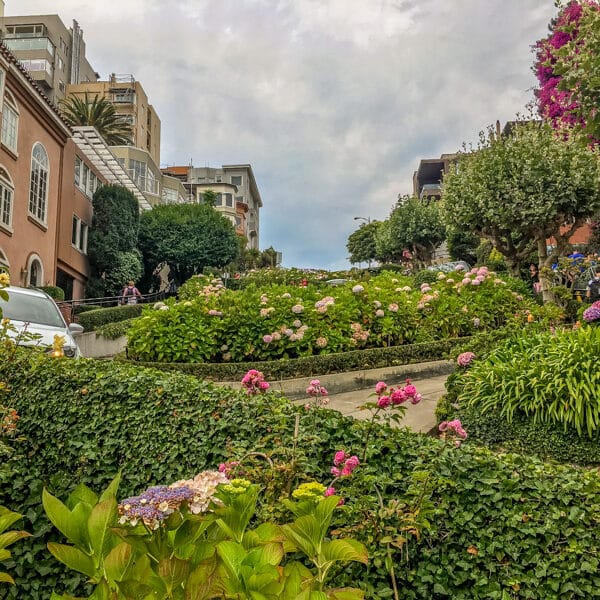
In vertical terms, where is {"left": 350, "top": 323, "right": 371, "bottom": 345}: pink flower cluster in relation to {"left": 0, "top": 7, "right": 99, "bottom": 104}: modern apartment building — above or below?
below

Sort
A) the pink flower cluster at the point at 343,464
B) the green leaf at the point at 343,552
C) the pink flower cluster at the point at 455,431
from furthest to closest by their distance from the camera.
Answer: the pink flower cluster at the point at 455,431, the pink flower cluster at the point at 343,464, the green leaf at the point at 343,552

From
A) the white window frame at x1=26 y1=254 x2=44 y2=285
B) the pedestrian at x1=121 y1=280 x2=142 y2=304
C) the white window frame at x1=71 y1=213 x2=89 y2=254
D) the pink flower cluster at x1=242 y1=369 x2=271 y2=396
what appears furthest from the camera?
the white window frame at x1=71 y1=213 x2=89 y2=254

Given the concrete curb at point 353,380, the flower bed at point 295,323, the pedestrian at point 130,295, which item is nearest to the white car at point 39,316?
the flower bed at point 295,323

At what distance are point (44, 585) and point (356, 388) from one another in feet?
18.9

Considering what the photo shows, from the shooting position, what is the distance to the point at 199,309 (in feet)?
33.1

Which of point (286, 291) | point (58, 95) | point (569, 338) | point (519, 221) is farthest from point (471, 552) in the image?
point (58, 95)

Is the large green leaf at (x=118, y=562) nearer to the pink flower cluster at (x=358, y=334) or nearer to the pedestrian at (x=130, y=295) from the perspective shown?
the pink flower cluster at (x=358, y=334)

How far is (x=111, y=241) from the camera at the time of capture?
92.6 feet

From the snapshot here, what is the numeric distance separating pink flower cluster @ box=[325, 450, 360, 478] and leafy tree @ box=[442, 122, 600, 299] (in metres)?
13.9

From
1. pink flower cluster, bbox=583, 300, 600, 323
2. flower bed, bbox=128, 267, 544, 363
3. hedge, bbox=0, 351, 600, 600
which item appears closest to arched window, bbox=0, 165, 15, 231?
flower bed, bbox=128, 267, 544, 363

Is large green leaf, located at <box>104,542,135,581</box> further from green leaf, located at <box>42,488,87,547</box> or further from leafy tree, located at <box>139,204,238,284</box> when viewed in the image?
leafy tree, located at <box>139,204,238,284</box>

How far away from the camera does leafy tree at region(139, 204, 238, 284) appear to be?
34.5 meters

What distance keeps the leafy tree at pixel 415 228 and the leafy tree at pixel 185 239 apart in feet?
34.9

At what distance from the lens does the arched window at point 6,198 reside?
17.6m
